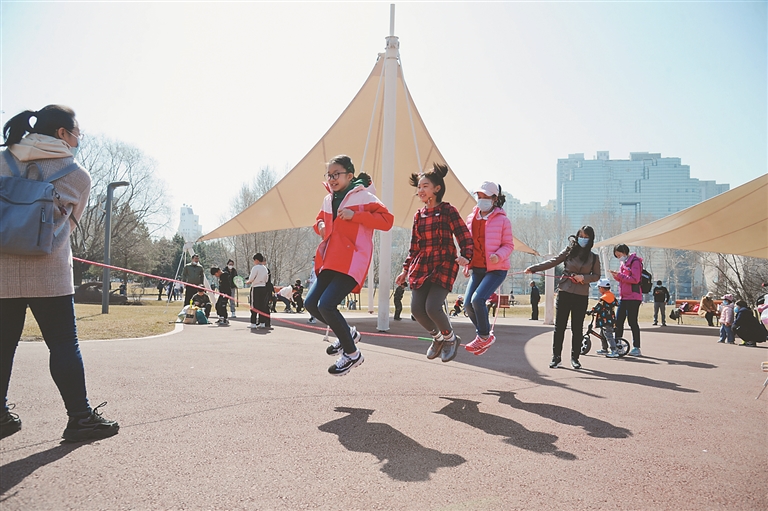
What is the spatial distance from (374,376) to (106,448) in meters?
2.97

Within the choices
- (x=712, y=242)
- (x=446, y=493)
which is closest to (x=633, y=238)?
(x=712, y=242)

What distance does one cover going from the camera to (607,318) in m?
9.16

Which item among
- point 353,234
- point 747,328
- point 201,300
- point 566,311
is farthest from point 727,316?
point 201,300

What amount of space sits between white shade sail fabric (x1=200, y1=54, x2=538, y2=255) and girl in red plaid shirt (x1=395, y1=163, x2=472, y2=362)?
8964 millimetres

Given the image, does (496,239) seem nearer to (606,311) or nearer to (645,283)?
(606,311)

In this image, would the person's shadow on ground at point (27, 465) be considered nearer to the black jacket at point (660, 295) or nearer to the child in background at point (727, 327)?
the child in background at point (727, 327)

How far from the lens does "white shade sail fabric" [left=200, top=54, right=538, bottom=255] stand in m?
14.6

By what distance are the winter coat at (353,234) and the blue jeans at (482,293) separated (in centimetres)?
160

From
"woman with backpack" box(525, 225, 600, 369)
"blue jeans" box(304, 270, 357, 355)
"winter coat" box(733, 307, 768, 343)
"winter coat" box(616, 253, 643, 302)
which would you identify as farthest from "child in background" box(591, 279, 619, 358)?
"blue jeans" box(304, 270, 357, 355)

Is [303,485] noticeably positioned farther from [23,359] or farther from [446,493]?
[23,359]

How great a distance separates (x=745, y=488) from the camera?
8.43ft

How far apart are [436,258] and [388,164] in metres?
6.97

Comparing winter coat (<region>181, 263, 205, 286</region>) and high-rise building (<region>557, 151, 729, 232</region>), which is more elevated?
high-rise building (<region>557, 151, 729, 232</region>)

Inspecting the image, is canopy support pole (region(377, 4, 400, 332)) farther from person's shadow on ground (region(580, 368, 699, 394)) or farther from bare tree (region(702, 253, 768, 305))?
bare tree (region(702, 253, 768, 305))
